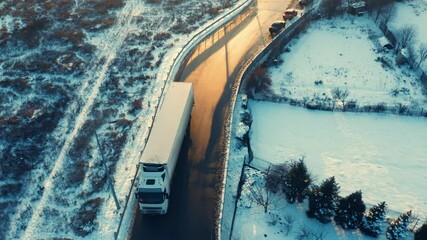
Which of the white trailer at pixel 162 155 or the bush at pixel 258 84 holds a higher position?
the bush at pixel 258 84

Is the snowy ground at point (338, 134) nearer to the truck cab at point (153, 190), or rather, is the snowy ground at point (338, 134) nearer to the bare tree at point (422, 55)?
the bare tree at point (422, 55)

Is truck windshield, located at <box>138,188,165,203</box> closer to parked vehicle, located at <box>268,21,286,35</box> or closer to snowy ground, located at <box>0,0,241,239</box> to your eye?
snowy ground, located at <box>0,0,241,239</box>

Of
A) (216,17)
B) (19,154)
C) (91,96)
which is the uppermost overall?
(216,17)

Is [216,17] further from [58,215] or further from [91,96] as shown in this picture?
[58,215]

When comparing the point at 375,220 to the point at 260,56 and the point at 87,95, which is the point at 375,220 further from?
the point at 87,95

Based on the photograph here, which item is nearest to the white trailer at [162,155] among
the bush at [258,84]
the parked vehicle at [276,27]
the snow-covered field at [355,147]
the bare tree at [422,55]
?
the snow-covered field at [355,147]

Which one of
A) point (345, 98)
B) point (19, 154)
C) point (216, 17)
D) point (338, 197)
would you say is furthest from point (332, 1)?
point (19, 154)
